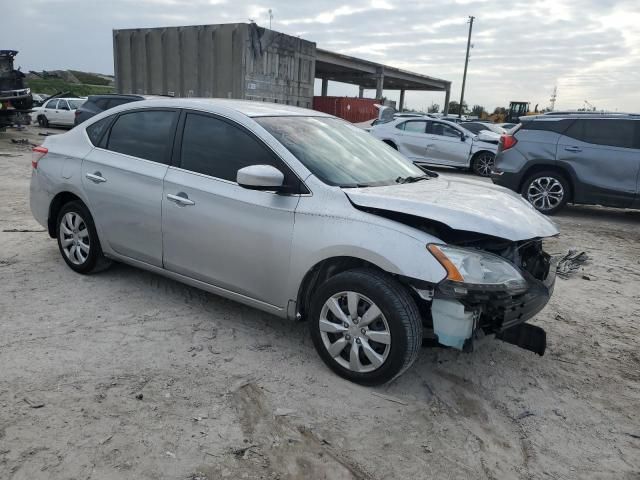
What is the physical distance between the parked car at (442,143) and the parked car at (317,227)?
33.8 ft

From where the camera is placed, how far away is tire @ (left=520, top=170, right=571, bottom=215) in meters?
8.67

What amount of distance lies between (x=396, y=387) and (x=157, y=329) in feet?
5.84

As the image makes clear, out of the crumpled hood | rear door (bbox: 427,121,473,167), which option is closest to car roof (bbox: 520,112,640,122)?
rear door (bbox: 427,121,473,167)

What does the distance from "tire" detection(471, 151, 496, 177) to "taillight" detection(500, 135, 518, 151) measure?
496 cm

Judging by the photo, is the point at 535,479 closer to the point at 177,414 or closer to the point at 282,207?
the point at 177,414

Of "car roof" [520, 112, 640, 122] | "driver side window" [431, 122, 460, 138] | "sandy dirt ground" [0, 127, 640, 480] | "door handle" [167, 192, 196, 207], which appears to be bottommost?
"sandy dirt ground" [0, 127, 640, 480]

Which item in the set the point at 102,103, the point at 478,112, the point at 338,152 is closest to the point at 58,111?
the point at 102,103

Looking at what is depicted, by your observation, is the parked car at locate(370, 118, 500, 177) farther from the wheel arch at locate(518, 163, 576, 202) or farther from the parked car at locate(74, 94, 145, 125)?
the parked car at locate(74, 94, 145, 125)

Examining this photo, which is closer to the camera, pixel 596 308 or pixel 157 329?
pixel 157 329

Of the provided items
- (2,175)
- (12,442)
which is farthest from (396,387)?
(2,175)

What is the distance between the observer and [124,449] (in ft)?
8.20

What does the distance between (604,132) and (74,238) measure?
26.3 feet

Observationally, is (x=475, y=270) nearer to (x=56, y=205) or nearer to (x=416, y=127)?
(x=56, y=205)

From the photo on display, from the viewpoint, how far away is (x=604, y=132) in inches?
331
